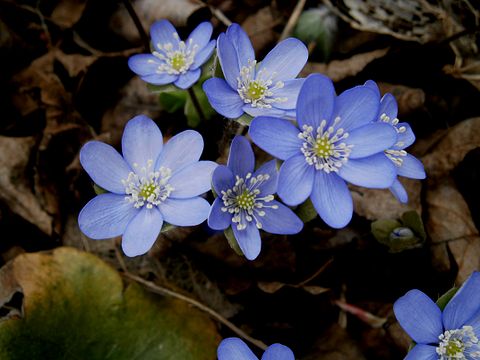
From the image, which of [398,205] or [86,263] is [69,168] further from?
[398,205]

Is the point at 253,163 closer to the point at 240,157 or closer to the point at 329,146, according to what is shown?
the point at 240,157

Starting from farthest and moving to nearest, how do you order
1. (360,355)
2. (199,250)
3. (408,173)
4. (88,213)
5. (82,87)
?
1. (82,87)
2. (199,250)
3. (360,355)
4. (408,173)
5. (88,213)

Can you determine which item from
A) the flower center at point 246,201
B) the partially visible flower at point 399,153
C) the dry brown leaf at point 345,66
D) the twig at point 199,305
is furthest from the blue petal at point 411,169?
the twig at point 199,305

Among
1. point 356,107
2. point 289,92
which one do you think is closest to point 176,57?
point 289,92

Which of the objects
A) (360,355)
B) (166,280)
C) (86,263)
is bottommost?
(360,355)

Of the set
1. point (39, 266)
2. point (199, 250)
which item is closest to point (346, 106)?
point (199, 250)

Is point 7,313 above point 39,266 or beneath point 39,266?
beneath
